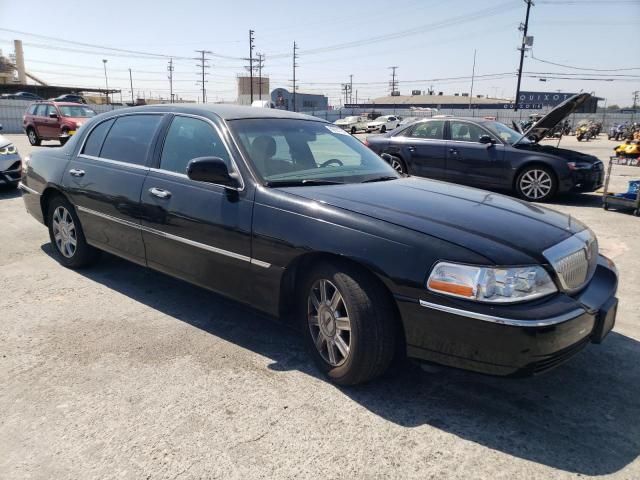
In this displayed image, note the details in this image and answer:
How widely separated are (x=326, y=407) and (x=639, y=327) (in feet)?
8.41

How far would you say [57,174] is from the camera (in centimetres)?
471

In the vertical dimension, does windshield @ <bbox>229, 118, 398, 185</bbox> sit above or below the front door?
above

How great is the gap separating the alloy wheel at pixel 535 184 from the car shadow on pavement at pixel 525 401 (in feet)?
18.8

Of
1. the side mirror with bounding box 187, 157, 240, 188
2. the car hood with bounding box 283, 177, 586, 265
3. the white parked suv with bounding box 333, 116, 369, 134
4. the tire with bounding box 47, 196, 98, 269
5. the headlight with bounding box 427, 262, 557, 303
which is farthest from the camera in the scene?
the white parked suv with bounding box 333, 116, 369, 134

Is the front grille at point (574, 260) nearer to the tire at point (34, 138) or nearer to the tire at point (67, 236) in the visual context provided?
the tire at point (67, 236)

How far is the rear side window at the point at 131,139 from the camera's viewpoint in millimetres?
3988

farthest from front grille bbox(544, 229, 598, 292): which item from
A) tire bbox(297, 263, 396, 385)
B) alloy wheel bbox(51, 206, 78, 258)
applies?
alloy wheel bbox(51, 206, 78, 258)

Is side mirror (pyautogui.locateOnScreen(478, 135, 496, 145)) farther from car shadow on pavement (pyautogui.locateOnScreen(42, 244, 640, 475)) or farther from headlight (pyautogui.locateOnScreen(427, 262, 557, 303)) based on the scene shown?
headlight (pyautogui.locateOnScreen(427, 262, 557, 303))

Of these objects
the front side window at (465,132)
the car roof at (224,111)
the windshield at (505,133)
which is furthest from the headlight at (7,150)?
the windshield at (505,133)

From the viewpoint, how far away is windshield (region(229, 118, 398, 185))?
335cm

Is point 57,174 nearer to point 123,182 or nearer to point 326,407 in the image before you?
point 123,182

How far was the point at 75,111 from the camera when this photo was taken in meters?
18.9

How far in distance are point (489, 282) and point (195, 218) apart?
1.97m

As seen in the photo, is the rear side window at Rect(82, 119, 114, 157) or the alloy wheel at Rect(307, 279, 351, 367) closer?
the alloy wheel at Rect(307, 279, 351, 367)
